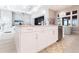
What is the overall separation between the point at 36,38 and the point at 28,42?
18 centimetres

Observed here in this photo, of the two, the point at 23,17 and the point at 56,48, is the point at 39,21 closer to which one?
the point at 23,17

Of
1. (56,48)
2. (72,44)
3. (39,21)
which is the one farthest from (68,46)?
(39,21)

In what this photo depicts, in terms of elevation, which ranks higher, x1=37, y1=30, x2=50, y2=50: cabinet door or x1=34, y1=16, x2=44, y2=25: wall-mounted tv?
x1=34, y1=16, x2=44, y2=25: wall-mounted tv

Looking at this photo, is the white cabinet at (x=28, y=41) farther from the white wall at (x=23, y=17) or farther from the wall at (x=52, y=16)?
the wall at (x=52, y=16)

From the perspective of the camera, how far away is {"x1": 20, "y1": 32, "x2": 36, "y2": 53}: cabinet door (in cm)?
174

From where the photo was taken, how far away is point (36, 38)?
188 centimetres

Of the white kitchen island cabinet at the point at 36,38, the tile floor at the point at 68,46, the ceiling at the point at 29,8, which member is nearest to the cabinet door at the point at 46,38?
the white kitchen island cabinet at the point at 36,38

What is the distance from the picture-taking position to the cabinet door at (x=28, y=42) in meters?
1.74

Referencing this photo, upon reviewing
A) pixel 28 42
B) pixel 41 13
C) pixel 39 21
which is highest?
pixel 41 13

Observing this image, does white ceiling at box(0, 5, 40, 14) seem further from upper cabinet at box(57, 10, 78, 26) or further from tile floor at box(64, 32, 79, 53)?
tile floor at box(64, 32, 79, 53)

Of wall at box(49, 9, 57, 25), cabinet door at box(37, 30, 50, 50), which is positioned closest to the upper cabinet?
wall at box(49, 9, 57, 25)

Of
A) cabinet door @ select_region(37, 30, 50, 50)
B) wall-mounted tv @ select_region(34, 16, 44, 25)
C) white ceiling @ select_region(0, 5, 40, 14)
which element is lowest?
cabinet door @ select_region(37, 30, 50, 50)
